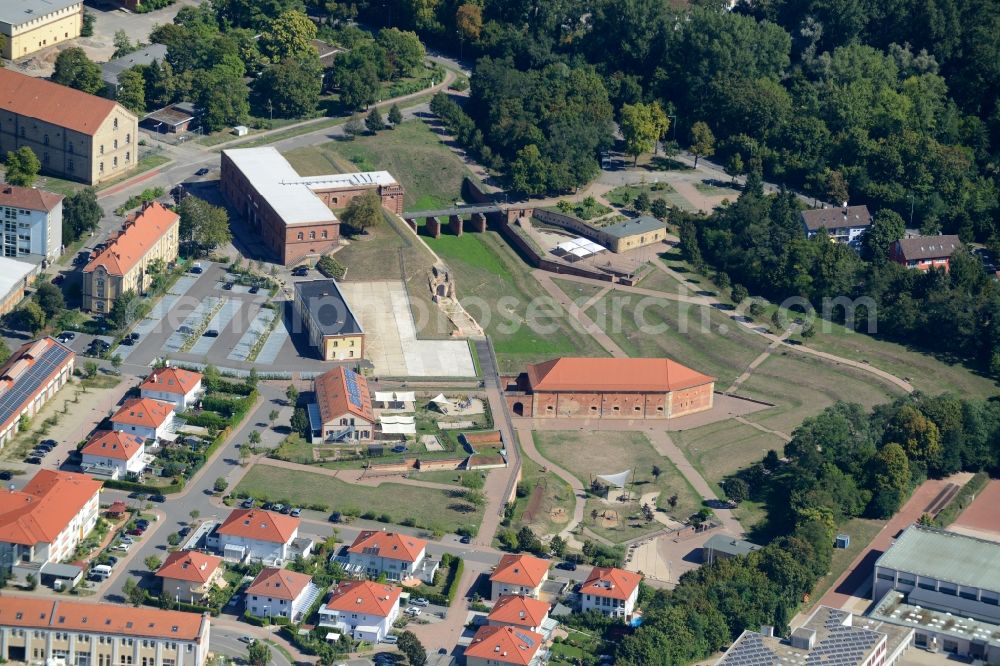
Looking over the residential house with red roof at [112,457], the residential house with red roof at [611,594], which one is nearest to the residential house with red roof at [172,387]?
the residential house with red roof at [112,457]

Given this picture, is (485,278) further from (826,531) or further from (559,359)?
(826,531)

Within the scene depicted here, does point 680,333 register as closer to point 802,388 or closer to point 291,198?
point 802,388

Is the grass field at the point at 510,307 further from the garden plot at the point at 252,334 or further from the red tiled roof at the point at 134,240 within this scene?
the red tiled roof at the point at 134,240

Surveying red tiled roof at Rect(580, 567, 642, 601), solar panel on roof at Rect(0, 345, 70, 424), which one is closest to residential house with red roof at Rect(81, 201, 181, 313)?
solar panel on roof at Rect(0, 345, 70, 424)

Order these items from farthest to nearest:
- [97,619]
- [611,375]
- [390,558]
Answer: [611,375] < [390,558] < [97,619]

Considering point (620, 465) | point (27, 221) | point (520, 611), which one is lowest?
point (620, 465)

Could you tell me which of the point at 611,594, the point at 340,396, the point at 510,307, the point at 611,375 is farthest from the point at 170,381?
the point at 611,594
